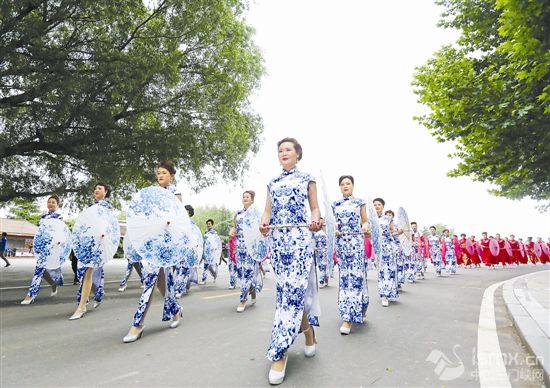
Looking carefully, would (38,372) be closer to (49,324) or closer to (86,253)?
(49,324)

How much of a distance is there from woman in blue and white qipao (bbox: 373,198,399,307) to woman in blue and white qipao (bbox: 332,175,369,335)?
1510 millimetres

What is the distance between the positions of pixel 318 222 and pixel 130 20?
9014 mm

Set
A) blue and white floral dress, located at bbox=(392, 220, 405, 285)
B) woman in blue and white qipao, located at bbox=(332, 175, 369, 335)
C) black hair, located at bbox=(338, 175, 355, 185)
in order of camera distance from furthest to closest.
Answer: blue and white floral dress, located at bbox=(392, 220, 405, 285) < black hair, located at bbox=(338, 175, 355, 185) < woman in blue and white qipao, located at bbox=(332, 175, 369, 335)

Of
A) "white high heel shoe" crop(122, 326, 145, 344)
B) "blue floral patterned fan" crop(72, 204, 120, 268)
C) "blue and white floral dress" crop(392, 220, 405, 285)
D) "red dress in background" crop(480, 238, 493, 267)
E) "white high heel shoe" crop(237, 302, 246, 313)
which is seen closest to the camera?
"white high heel shoe" crop(122, 326, 145, 344)

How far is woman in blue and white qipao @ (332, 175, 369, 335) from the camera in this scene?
15.2 ft

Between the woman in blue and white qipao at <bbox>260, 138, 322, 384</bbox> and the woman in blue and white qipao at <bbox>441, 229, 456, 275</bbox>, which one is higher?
the woman in blue and white qipao at <bbox>441, 229, 456, 275</bbox>

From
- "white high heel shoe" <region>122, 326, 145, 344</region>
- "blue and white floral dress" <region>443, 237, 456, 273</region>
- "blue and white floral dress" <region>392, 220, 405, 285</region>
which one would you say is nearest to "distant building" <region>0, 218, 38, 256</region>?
"blue and white floral dress" <region>443, 237, 456, 273</region>

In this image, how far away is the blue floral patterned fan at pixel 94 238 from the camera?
565 cm

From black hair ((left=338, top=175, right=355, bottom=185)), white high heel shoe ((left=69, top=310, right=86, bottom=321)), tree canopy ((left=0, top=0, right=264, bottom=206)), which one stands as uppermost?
tree canopy ((left=0, top=0, right=264, bottom=206))

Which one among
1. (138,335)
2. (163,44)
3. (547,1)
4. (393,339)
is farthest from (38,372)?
(163,44)

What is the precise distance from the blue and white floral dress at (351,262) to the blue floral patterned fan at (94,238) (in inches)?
150

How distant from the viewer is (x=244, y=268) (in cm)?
662

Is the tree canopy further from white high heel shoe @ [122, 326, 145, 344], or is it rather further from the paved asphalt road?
white high heel shoe @ [122, 326, 145, 344]

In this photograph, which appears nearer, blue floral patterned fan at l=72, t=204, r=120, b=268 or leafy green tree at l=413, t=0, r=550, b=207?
leafy green tree at l=413, t=0, r=550, b=207
